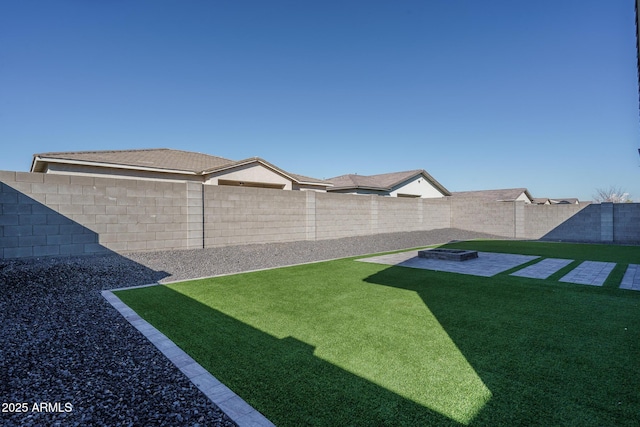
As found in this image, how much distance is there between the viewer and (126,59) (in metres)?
10.9

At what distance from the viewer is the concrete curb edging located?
207 centimetres

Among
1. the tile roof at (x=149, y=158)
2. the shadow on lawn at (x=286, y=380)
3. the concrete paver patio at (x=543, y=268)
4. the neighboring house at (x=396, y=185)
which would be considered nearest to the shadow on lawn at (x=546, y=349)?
the shadow on lawn at (x=286, y=380)

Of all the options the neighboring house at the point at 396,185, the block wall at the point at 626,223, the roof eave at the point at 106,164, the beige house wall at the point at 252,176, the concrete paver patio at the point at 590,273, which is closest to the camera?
the concrete paver patio at the point at 590,273

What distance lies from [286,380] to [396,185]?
76.7ft

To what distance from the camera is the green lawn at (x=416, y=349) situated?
7.11 ft

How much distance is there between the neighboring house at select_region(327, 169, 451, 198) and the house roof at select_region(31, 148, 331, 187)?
4283 mm

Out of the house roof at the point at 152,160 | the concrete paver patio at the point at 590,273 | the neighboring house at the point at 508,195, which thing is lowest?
the concrete paver patio at the point at 590,273

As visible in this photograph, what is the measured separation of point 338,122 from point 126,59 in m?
12.5

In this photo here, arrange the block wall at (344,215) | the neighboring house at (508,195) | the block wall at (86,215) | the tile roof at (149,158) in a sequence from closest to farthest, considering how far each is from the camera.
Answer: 1. the block wall at (86,215)
2. the tile roof at (149,158)
3. the block wall at (344,215)
4. the neighboring house at (508,195)

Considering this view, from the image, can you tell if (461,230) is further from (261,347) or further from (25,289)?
(25,289)

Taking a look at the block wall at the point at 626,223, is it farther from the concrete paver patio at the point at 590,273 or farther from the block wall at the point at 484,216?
the concrete paver patio at the point at 590,273

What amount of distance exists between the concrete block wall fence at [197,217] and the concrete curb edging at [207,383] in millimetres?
5439

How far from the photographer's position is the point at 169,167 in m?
15.2

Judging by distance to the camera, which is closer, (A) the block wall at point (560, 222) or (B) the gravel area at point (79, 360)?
(B) the gravel area at point (79, 360)
